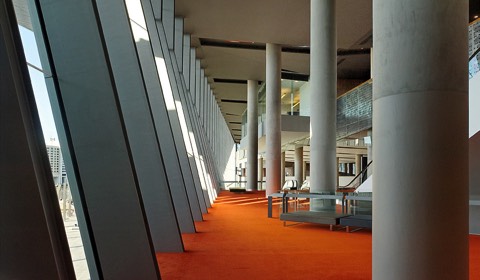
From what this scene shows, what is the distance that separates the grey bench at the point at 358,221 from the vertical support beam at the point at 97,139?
570cm

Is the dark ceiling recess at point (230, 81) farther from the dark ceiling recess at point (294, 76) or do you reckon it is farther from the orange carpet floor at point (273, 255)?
the orange carpet floor at point (273, 255)

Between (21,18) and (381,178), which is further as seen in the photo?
(21,18)

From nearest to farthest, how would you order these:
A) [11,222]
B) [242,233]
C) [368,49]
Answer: [11,222], [242,233], [368,49]

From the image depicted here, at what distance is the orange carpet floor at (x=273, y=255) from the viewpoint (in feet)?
17.5

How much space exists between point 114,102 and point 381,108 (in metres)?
2.42

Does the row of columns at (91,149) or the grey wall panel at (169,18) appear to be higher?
the grey wall panel at (169,18)

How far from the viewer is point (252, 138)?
31875mm

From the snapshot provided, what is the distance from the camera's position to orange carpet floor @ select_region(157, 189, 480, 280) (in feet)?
17.5

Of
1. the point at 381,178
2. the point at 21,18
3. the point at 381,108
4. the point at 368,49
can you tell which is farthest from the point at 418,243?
the point at 368,49

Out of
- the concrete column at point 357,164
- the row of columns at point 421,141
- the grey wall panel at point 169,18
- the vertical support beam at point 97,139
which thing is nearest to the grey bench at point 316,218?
the vertical support beam at point 97,139

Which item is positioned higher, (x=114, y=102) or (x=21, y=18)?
(x=21, y=18)

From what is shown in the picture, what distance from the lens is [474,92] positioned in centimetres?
808

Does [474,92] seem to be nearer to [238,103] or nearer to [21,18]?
[21,18]

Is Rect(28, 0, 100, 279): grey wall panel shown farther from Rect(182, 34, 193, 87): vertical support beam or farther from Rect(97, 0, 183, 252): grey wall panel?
Rect(182, 34, 193, 87): vertical support beam
